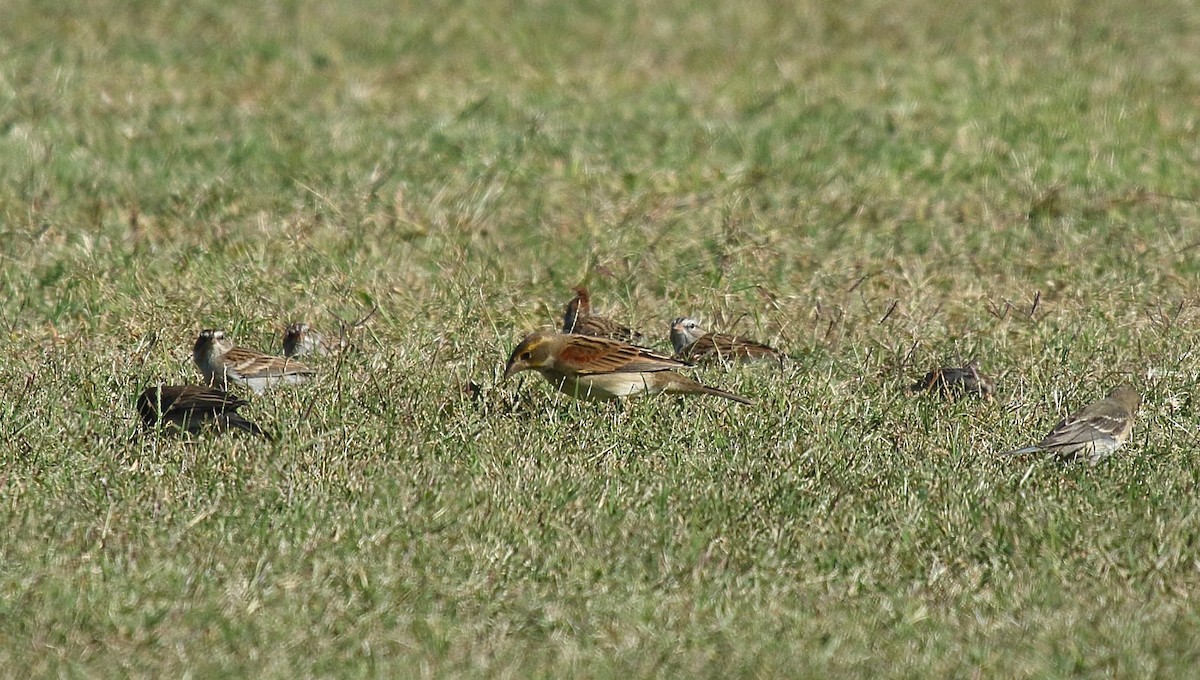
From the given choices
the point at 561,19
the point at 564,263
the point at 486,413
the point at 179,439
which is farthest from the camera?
the point at 561,19

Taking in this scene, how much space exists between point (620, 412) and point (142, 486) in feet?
7.62

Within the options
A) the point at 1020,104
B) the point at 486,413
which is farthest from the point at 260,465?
the point at 1020,104

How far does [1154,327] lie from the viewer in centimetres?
950

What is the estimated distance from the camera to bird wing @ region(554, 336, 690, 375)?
8180 millimetres

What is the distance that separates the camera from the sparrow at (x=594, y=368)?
8.19 m

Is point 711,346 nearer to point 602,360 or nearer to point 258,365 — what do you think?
point 602,360

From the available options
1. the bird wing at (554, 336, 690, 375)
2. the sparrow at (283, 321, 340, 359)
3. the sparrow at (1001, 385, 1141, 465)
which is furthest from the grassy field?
the sparrow at (283, 321, 340, 359)

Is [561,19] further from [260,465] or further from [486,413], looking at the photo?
[260,465]

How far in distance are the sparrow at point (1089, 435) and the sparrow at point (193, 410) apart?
3171 millimetres

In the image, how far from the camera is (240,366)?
8539mm

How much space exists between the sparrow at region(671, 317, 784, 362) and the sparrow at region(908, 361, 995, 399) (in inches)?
29.6

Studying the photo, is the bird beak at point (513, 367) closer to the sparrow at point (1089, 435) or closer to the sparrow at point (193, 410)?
the sparrow at point (193, 410)

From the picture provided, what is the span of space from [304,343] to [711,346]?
→ 206cm

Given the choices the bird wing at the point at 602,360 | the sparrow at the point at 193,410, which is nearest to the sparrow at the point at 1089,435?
the bird wing at the point at 602,360
